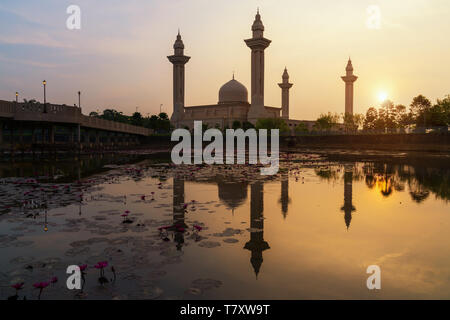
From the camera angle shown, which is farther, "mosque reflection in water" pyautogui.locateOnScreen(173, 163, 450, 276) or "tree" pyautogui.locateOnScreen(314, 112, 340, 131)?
"tree" pyautogui.locateOnScreen(314, 112, 340, 131)

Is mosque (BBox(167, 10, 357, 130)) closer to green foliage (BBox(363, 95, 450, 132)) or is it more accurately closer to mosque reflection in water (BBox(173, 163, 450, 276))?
green foliage (BBox(363, 95, 450, 132))

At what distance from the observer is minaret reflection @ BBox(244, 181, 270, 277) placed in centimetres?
563

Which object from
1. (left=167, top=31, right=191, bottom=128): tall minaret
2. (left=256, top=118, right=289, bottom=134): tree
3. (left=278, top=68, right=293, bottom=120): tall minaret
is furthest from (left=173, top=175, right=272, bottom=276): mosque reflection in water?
(left=278, top=68, right=293, bottom=120): tall minaret

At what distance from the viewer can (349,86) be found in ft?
372

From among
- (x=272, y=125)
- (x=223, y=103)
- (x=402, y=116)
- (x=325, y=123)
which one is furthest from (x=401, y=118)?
(x=223, y=103)

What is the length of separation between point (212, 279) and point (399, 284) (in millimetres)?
2539

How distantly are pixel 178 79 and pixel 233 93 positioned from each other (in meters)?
18.8

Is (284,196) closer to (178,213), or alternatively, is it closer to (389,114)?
(178,213)

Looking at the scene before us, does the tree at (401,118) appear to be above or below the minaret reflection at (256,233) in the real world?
above

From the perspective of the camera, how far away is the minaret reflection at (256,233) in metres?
5.63

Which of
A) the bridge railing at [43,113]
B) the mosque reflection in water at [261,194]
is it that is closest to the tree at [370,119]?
the bridge railing at [43,113]

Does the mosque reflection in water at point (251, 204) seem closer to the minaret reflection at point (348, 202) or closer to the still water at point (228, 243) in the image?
the still water at point (228, 243)

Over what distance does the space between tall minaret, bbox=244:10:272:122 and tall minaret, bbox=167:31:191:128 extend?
25842 mm

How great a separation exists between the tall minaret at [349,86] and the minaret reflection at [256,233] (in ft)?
359
